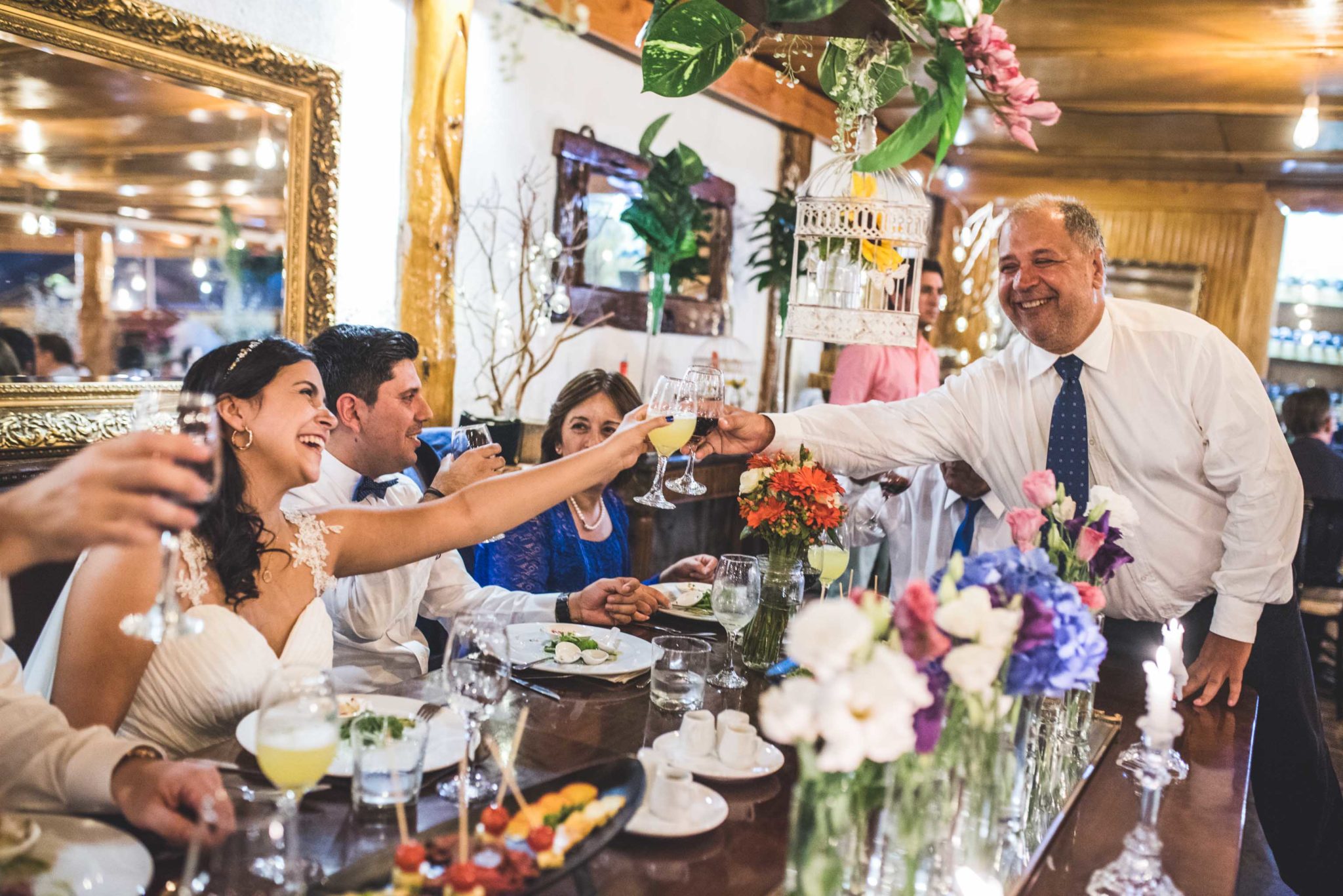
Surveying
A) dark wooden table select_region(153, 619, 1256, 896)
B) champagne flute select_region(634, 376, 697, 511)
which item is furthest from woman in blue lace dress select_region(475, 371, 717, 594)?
dark wooden table select_region(153, 619, 1256, 896)

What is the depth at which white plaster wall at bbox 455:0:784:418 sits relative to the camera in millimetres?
4117

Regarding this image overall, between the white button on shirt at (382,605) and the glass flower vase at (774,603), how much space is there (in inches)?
21.7

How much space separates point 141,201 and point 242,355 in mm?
1407

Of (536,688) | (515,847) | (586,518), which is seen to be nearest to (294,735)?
(515,847)

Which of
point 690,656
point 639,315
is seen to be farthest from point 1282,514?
point 639,315

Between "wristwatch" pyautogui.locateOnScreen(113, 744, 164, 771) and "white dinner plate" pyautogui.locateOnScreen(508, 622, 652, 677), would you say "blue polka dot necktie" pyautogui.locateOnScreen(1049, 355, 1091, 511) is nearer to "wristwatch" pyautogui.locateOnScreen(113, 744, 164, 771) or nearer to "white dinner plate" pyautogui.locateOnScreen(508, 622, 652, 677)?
"white dinner plate" pyautogui.locateOnScreen(508, 622, 652, 677)

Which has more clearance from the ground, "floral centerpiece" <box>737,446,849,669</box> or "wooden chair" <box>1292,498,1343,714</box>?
"floral centerpiece" <box>737,446,849,669</box>

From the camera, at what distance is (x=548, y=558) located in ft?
9.27

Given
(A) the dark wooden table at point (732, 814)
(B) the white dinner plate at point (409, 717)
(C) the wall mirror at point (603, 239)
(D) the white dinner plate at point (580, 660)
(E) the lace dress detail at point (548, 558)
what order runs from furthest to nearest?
(C) the wall mirror at point (603, 239)
(E) the lace dress detail at point (548, 558)
(D) the white dinner plate at point (580, 660)
(B) the white dinner plate at point (409, 717)
(A) the dark wooden table at point (732, 814)

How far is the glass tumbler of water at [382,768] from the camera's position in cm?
126

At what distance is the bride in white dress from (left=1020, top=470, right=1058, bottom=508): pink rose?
2.35ft

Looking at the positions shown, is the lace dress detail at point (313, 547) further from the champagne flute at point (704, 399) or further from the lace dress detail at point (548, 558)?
the lace dress detail at point (548, 558)

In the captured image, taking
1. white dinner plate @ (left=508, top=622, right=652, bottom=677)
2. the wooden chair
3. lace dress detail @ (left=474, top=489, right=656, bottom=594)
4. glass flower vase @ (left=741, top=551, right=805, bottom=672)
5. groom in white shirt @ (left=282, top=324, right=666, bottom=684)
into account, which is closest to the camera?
white dinner plate @ (left=508, top=622, right=652, bottom=677)

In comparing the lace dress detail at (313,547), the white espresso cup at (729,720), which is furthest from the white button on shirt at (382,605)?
the white espresso cup at (729,720)
